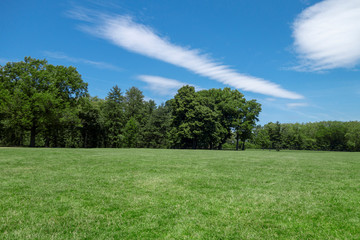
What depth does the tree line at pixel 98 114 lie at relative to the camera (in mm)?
40469

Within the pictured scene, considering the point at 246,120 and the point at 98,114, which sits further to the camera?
the point at 246,120

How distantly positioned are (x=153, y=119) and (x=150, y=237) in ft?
225

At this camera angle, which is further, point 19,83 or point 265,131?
point 265,131

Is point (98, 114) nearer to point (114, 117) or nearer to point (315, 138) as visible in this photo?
point (114, 117)

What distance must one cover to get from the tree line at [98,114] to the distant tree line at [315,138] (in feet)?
90.0

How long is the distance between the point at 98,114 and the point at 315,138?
103308 mm

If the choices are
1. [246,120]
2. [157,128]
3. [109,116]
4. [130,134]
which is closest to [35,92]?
[109,116]

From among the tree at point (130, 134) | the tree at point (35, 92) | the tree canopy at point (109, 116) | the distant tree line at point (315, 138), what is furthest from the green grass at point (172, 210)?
the distant tree line at point (315, 138)

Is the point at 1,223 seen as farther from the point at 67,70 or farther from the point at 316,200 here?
the point at 67,70

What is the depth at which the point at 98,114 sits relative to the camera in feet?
192

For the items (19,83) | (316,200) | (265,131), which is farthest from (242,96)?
(316,200)

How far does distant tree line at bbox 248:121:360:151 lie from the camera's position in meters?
90.2

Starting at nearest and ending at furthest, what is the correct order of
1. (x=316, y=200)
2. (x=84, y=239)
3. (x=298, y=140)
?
1. (x=84, y=239)
2. (x=316, y=200)
3. (x=298, y=140)

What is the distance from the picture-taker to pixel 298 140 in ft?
333
